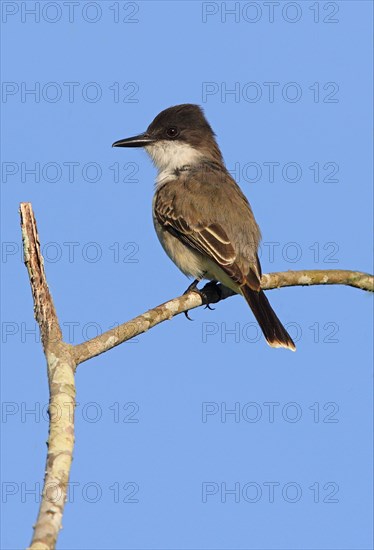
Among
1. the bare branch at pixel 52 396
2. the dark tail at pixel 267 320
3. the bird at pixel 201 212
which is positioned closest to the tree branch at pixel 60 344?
the bare branch at pixel 52 396

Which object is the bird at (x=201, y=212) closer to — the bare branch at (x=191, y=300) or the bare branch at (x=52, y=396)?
the bare branch at (x=191, y=300)

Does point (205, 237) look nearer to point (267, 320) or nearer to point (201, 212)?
point (201, 212)

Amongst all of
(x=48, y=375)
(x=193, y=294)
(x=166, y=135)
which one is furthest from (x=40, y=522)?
(x=166, y=135)

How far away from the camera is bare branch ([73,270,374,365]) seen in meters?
5.53

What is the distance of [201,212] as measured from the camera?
8.48 m

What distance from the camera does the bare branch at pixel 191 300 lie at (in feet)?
18.1

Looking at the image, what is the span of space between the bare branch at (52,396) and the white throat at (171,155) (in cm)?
365

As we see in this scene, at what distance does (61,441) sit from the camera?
4539mm

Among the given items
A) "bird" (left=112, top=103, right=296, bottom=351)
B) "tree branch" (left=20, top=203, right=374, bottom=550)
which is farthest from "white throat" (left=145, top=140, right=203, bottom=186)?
"tree branch" (left=20, top=203, right=374, bottom=550)

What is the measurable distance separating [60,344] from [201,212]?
338 centimetres

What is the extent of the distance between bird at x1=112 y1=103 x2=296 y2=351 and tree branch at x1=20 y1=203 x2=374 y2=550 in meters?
0.30

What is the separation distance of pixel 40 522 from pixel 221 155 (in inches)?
265

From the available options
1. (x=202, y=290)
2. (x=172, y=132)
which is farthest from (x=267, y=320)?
(x=172, y=132)

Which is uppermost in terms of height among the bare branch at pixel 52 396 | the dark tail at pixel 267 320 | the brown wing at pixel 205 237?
the brown wing at pixel 205 237
